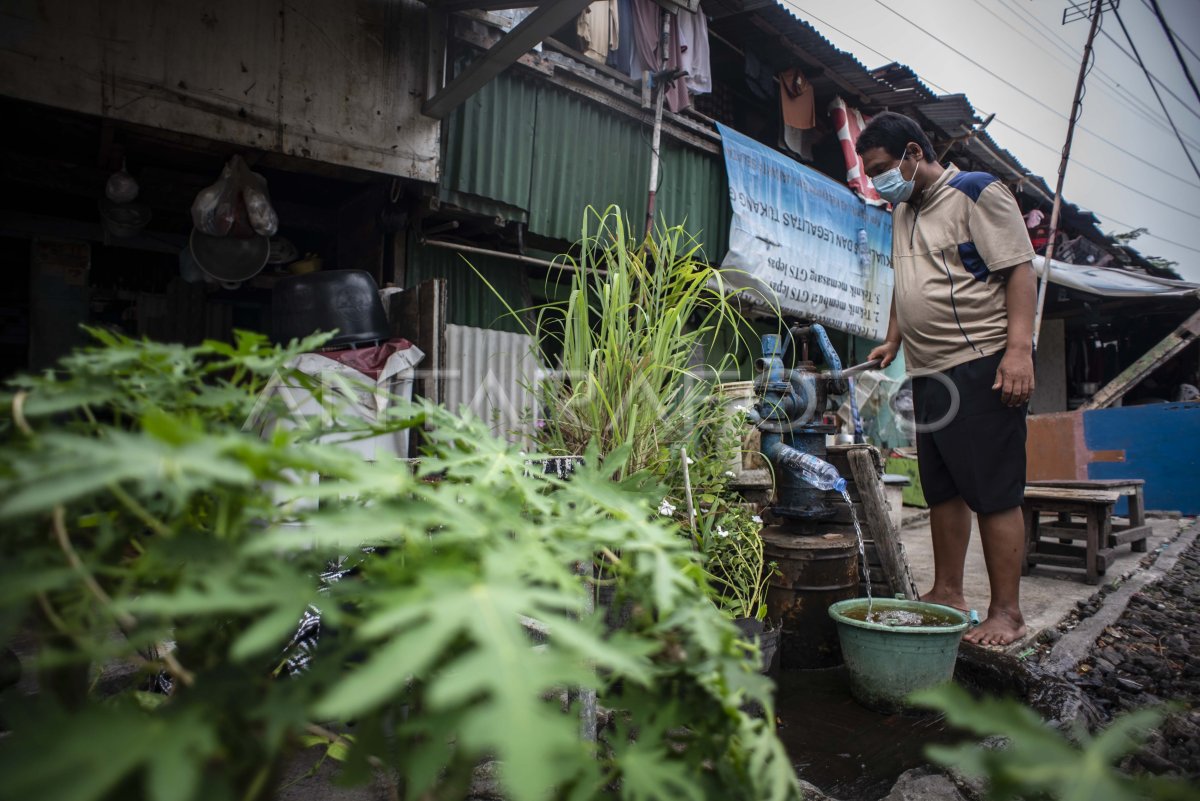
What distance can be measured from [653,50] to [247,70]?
3862 millimetres

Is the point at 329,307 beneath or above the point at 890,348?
above

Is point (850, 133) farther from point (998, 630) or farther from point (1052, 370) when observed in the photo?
point (1052, 370)

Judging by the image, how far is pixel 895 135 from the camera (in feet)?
10.9

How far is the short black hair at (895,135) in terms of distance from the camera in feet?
10.8

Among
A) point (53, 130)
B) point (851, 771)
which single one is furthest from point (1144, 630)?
point (53, 130)

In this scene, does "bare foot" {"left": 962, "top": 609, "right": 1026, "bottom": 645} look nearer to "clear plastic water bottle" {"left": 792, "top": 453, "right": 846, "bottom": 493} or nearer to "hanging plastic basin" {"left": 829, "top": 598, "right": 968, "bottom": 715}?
"hanging plastic basin" {"left": 829, "top": 598, "right": 968, "bottom": 715}

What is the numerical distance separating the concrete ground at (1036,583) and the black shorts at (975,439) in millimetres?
725

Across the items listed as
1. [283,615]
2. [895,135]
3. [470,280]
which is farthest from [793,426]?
[470,280]

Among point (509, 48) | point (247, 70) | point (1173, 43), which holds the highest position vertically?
point (1173, 43)

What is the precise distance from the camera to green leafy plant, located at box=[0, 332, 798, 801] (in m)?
0.44

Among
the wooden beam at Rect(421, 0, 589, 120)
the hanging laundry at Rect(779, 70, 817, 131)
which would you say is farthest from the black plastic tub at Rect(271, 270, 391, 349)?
the hanging laundry at Rect(779, 70, 817, 131)

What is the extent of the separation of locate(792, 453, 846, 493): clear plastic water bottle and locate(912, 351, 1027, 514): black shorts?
22.9 inches

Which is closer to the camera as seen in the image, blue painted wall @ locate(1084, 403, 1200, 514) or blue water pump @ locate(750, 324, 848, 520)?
blue water pump @ locate(750, 324, 848, 520)

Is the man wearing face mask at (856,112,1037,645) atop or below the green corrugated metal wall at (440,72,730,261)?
below
